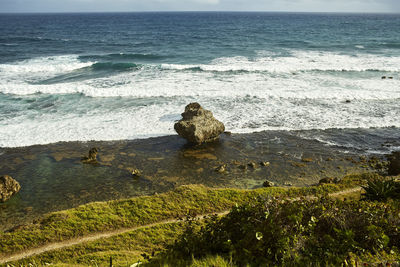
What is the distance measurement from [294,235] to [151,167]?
985 centimetres

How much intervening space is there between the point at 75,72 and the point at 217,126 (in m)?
28.2

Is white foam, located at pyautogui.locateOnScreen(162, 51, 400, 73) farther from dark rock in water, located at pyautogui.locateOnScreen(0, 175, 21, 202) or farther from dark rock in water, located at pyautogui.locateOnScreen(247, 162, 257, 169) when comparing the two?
dark rock in water, located at pyautogui.locateOnScreen(0, 175, 21, 202)

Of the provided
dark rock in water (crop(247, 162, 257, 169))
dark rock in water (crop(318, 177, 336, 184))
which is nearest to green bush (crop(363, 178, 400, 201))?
dark rock in water (crop(318, 177, 336, 184))

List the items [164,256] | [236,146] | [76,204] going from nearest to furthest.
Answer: [164,256] → [76,204] → [236,146]

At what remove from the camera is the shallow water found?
12609 millimetres

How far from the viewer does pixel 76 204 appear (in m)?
12.0

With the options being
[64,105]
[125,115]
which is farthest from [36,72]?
[125,115]

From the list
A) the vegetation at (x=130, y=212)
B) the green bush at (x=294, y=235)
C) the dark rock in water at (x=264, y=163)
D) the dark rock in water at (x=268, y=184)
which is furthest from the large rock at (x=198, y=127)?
the green bush at (x=294, y=235)

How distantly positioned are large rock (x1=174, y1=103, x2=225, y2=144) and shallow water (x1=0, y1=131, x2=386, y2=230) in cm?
54

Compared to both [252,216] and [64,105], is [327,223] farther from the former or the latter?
[64,105]

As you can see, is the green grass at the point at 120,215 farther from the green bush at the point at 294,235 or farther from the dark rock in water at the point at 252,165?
the dark rock in water at the point at 252,165

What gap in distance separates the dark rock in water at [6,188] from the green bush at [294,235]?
9.09 metres

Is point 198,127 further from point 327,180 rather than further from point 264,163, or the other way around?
point 327,180

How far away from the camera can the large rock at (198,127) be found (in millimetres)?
16891
